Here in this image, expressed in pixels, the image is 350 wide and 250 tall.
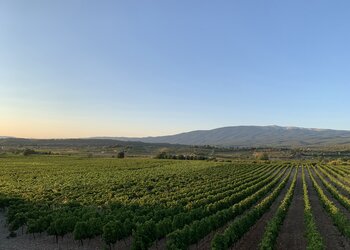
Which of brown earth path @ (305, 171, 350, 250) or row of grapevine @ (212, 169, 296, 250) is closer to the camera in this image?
row of grapevine @ (212, 169, 296, 250)

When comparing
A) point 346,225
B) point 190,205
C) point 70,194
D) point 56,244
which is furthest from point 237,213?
point 70,194

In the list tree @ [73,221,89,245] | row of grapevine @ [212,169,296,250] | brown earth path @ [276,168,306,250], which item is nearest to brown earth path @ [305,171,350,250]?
brown earth path @ [276,168,306,250]

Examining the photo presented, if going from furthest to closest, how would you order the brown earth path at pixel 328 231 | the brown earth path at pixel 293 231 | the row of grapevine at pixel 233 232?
the brown earth path at pixel 328 231 < the brown earth path at pixel 293 231 < the row of grapevine at pixel 233 232

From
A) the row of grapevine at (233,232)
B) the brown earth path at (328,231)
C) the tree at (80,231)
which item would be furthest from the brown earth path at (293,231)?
the tree at (80,231)

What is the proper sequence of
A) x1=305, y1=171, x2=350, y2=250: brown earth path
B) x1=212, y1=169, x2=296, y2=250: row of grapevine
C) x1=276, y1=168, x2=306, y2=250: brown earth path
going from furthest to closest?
x1=305, y1=171, x2=350, y2=250: brown earth path → x1=276, y1=168, x2=306, y2=250: brown earth path → x1=212, y1=169, x2=296, y2=250: row of grapevine

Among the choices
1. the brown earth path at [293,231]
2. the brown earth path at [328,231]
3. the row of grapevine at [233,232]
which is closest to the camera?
the row of grapevine at [233,232]

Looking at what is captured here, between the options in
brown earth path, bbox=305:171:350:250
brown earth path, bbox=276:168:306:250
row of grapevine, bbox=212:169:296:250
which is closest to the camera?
row of grapevine, bbox=212:169:296:250

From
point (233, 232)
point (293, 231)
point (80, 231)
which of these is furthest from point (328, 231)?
point (80, 231)

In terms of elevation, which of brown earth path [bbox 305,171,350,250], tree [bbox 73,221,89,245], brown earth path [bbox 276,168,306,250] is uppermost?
tree [bbox 73,221,89,245]

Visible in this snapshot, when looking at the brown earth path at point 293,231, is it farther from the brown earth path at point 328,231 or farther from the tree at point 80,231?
the tree at point 80,231

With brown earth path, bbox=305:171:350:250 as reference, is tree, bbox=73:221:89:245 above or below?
above

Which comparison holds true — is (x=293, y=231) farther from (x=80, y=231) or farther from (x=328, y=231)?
(x=80, y=231)

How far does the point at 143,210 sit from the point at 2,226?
10.8 m

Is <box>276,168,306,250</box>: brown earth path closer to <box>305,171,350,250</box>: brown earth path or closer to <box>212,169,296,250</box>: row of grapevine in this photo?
<box>305,171,350,250</box>: brown earth path
